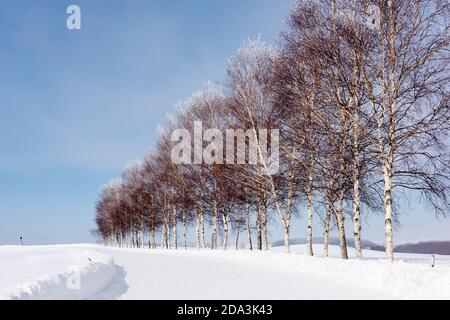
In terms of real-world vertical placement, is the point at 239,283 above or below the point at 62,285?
below

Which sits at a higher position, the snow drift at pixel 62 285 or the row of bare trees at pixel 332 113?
the row of bare trees at pixel 332 113

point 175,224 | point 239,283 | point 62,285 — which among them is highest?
point 62,285

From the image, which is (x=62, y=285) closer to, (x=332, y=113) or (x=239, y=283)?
(x=239, y=283)

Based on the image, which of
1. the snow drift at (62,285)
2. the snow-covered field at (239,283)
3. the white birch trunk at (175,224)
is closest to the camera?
the snow drift at (62,285)

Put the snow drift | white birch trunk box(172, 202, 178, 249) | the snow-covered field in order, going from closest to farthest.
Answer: the snow drift → the snow-covered field → white birch trunk box(172, 202, 178, 249)

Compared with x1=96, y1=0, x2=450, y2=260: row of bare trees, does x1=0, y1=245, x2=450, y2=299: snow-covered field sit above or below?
below

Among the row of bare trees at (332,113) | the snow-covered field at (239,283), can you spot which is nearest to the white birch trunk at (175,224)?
the row of bare trees at (332,113)

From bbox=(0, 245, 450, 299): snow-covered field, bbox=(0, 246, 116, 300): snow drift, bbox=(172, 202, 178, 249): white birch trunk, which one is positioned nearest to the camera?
bbox=(0, 246, 116, 300): snow drift

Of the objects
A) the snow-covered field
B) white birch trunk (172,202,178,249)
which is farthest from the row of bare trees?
white birch trunk (172,202,178,249)

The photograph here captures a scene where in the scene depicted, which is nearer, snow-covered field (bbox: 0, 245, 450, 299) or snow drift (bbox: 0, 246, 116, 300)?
snow drift (bbox: 0, 246, 116, 300)

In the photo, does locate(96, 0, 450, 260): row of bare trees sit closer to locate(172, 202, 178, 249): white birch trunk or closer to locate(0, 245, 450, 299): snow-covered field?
locate(0, 245, 450, 299): snow-covered field

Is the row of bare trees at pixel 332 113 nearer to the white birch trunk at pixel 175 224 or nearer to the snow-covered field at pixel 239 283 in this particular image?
the snow-covered field at pixel 239 283

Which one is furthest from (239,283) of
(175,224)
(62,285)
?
(175,224)
